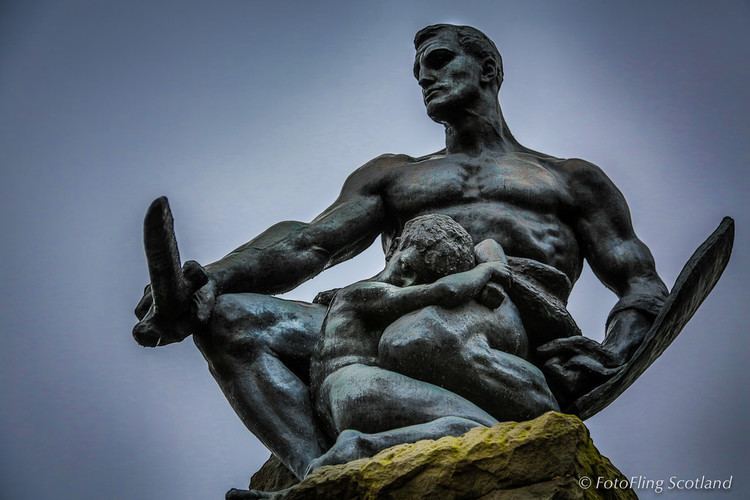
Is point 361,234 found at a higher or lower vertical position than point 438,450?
higher

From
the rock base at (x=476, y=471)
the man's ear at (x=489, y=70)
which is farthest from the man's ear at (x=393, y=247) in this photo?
the rock base at (x=476, y=471)

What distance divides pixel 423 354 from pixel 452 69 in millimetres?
2503

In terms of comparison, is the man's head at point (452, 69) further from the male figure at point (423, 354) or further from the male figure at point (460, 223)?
the male figure at point (423, 354)

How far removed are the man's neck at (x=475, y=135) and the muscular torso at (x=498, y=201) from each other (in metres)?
0.12

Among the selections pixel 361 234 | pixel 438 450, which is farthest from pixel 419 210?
pixel 438 450

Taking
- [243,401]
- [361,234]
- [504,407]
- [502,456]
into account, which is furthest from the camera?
[361,234]

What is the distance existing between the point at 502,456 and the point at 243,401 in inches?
64.6

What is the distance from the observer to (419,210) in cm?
805

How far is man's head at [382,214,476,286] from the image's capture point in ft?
22.5

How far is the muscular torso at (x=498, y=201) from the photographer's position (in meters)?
7.77

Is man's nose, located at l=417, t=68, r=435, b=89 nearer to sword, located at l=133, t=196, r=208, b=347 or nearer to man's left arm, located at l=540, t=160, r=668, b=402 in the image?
man's left arm, located at l=540, t=160, r=668, b=402

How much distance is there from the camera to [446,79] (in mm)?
8539

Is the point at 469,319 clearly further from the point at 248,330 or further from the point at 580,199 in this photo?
the point at 580,199

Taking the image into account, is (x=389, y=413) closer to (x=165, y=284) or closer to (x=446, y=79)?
(x=165, y=284)
